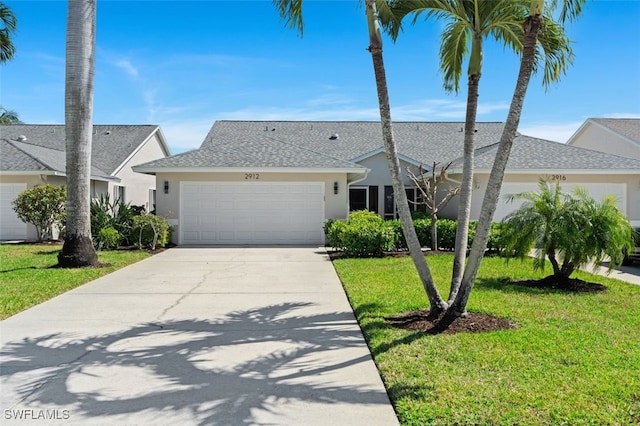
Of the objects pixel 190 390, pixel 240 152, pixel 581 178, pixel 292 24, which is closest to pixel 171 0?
pixel 292 24

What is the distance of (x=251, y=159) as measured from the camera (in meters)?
18.5

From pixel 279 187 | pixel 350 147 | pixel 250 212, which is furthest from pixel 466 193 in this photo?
pixel 350 147

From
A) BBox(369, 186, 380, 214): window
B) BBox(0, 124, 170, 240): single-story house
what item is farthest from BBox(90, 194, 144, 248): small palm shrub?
BBox(369, 186, 380, 214): window

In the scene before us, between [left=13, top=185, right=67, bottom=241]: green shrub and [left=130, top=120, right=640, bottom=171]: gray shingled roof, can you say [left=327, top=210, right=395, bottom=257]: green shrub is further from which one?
[left=13, top=185, right=67, bottom=241]: green shrub

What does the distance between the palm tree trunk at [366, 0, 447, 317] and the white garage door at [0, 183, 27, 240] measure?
1717 centimetres

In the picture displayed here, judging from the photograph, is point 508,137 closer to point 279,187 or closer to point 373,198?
point 279,187

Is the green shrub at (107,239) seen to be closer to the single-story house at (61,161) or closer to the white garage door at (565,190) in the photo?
the single-story house at (61,161)

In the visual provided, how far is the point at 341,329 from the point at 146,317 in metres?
2.86

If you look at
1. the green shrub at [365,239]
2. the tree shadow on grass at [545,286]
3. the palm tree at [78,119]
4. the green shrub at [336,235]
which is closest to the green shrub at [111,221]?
the palm tree at [78,119]

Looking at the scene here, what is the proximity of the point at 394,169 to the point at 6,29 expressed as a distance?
18.1m

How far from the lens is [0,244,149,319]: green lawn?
26.8 ft

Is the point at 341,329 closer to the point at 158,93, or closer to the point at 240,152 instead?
the point at 240,152

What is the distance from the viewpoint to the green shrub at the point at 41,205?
677 inches

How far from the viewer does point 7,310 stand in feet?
24.1
